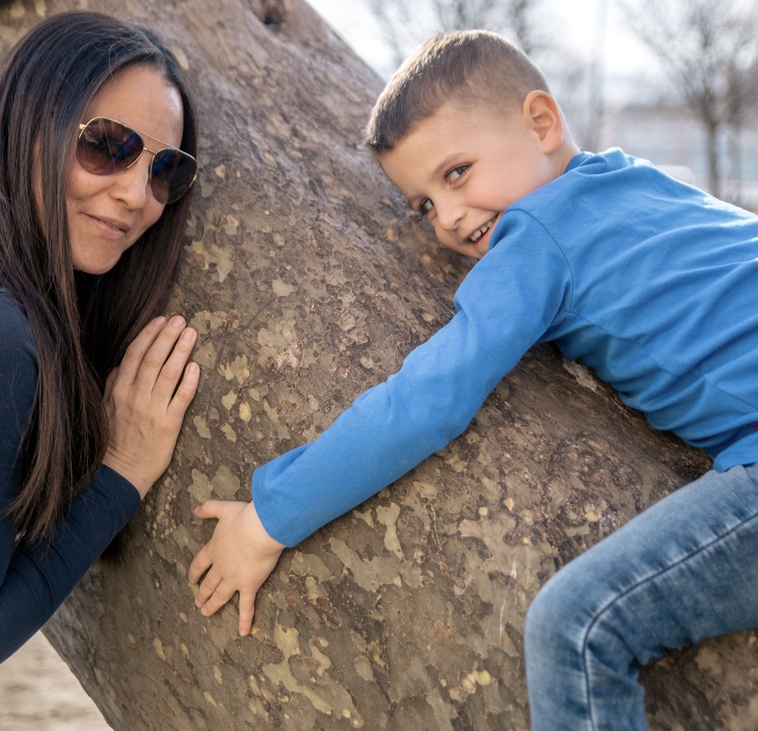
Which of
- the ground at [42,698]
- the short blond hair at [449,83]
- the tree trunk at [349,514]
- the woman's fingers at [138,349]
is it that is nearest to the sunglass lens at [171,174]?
the tree trunk at [349,514]

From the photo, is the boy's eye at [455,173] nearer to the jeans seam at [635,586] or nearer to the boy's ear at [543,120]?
the boy's ear at [543,120]

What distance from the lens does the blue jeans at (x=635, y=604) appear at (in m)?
1.61

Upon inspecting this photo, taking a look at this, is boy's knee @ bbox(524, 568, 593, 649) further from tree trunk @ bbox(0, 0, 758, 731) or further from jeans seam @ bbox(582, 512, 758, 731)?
tree trunk @ bbox(0, 0, 758, 731)

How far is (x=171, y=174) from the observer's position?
2.33 meters

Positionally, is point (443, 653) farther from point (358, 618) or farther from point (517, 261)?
point (517, 261)

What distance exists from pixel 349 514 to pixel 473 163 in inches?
39.6

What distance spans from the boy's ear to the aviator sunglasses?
3.16 ft

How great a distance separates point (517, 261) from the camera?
1982 millimetres

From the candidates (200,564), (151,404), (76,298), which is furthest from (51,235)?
(200,564)

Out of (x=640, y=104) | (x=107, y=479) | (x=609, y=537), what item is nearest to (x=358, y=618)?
(x=609, y=537)

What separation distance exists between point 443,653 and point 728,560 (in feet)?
2.08

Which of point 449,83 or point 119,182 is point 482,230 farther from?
point 119,182

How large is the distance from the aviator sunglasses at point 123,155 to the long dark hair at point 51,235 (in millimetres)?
38

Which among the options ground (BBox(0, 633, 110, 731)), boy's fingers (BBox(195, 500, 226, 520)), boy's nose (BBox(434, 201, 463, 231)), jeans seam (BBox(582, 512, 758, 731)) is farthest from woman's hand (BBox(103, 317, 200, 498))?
ground (BBox(0, 633, 110, 731))
